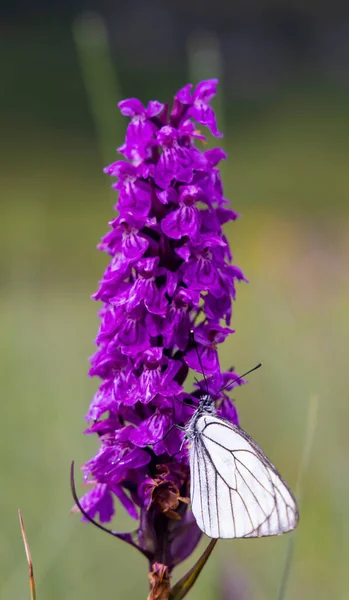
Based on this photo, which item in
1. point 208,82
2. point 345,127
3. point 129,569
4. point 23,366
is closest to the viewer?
point 208,82

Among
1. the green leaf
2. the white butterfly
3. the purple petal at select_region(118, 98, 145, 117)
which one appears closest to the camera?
the green leaf

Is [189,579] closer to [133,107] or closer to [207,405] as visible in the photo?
[207,405]

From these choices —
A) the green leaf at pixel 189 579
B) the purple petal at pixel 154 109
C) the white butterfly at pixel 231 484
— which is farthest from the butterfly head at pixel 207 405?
the purple petal at pixel 154 109

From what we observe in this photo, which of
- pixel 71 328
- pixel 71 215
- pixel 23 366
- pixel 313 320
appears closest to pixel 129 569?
pixel 23 366

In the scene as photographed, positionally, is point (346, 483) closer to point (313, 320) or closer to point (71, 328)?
point (313, 320)

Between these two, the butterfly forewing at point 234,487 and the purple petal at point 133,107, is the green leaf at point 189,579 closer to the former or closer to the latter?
the butterfly forewing at point 234,487

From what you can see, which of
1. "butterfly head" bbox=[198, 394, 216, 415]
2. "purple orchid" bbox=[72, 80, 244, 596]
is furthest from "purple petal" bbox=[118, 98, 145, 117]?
"butterfly head" bbox=[198, 394, 216, 415]

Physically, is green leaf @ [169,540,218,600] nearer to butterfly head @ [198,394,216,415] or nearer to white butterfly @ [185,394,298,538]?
white butterfly @ [185,394,298,538]
